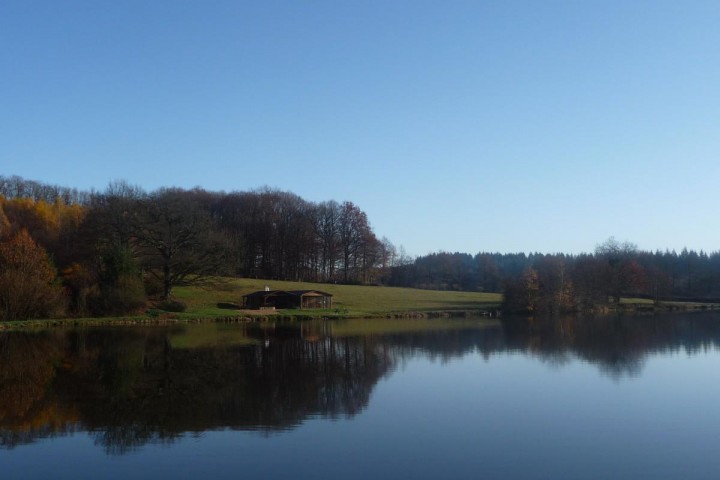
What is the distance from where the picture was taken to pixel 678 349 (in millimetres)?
31578

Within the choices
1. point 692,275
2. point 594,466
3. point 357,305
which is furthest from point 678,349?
point 692,275

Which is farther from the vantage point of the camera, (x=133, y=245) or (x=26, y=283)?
(x=133, y=245)

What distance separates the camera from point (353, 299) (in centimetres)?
7088

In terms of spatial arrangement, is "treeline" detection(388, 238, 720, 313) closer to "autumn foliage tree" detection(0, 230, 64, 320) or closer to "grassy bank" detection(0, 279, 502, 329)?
"grassy bank" detection(0, 279, 502, 329)

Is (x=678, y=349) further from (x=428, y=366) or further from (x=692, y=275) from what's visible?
(x=692, y=275)

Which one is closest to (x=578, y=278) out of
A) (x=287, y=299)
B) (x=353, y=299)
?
(x=353, y=299)

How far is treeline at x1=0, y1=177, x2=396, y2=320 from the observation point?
47.5 m

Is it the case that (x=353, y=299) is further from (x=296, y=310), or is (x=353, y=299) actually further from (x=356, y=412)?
(x=356, y=412)

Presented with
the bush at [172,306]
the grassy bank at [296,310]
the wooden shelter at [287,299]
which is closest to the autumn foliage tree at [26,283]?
the grassy bank at [296,310]

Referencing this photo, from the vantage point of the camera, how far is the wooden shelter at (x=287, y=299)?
64562mm

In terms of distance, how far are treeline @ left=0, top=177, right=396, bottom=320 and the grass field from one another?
240 cm

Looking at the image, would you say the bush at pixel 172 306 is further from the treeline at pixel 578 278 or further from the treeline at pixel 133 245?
the treeline at pixel 578 278

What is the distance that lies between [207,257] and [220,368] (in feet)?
121

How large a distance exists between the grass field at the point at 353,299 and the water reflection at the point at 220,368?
16305 mm
